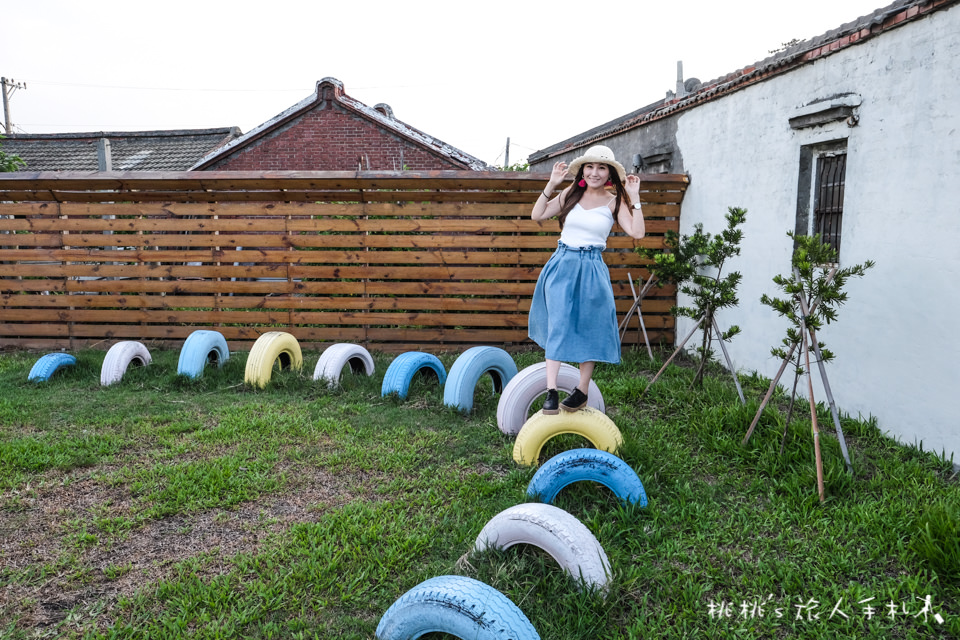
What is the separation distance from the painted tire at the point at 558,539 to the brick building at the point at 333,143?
1285 cm

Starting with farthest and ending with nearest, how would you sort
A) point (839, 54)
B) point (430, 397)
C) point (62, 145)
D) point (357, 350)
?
1. point (62, 145)
2. point (357, 350)
3. point (430, 397)
4. point (839, 54)

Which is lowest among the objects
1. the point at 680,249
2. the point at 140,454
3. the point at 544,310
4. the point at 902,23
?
the point at 140,454

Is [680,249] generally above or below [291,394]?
above

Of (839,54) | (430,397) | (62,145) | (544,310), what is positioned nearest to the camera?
(544,310)

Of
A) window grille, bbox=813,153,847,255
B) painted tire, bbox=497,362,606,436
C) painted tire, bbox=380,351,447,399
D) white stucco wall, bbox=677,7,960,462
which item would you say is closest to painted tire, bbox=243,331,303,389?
painted tire, bbox=380,351,447,399

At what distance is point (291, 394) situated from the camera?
5770 mm

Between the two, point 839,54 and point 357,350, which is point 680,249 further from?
point 357,350

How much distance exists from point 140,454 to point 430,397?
2.33m

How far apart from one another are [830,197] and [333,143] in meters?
12.3

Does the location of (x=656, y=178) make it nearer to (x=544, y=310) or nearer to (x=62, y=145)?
(x=544, y=310)

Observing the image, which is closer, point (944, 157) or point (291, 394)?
point (944, 157)

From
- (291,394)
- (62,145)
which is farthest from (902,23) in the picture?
(62,145)

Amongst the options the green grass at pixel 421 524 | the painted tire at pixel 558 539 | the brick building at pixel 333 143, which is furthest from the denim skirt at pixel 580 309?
the brick building at pixel 333 143

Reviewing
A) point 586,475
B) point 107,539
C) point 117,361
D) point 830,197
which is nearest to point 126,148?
point 117,361
